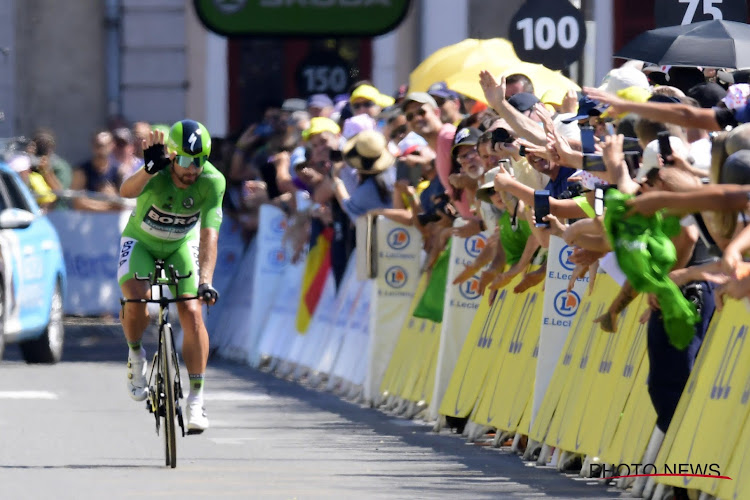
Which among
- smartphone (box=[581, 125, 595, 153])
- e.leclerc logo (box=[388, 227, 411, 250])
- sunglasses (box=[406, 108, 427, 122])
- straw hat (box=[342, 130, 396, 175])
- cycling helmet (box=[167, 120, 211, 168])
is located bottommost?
e.leclerc logo (box=[388, 227, 411, 250])

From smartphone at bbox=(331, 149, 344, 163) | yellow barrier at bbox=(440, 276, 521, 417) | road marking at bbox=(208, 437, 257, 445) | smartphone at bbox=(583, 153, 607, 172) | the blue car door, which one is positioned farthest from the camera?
the blue car door

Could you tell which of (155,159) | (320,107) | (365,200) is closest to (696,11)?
(365,200)

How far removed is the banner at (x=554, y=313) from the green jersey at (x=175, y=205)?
191 centimetres

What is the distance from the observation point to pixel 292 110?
22.7 meters

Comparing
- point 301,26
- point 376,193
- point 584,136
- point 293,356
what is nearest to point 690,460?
point 584,136

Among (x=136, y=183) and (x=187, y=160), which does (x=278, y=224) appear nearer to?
(x=136, y=183)

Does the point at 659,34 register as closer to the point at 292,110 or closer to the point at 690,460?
the point at 690,460

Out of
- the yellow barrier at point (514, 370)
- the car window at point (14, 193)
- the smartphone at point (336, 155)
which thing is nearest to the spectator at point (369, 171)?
the smartphone at point (336, 155)

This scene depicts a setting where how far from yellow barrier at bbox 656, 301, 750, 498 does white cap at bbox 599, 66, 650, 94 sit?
3494mm

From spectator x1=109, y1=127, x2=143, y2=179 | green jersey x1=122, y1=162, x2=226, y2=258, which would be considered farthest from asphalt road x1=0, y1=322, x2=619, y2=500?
spectator x1=109, y1=127, x2=143, y2=179

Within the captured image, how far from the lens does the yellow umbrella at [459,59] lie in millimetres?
18125

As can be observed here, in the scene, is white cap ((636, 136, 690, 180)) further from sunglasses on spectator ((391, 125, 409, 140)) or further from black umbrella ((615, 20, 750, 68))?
sunglasses on spectator ((391, 125, 409, 140))

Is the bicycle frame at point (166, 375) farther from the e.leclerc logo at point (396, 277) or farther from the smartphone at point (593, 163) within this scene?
the e.leclerc logo at point (396, 277)

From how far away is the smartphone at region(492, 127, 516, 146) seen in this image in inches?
534
